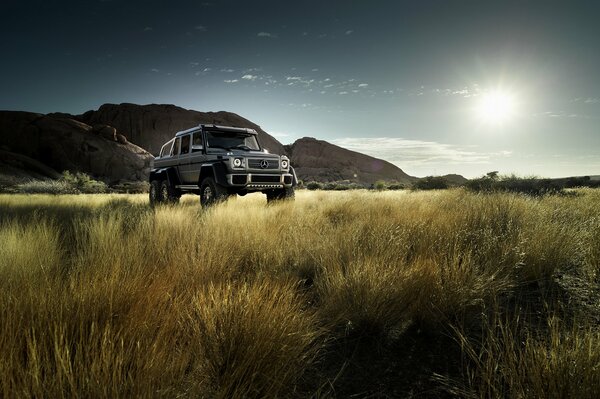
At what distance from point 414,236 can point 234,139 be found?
7242 millimetres

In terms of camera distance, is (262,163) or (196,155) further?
(196,155)

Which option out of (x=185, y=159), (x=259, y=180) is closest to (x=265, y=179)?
(x=259, y=180)

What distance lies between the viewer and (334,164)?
224ft

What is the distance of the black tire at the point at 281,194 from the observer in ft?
33.4

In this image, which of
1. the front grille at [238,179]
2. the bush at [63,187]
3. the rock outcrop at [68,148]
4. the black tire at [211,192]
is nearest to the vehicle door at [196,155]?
the black tire at [211,192]

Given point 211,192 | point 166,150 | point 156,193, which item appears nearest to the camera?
point 211,192

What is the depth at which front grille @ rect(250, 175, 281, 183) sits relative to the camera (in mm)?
9227

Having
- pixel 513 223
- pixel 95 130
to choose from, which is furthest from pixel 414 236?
pixel 95 130

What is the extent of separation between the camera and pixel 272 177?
9609mm

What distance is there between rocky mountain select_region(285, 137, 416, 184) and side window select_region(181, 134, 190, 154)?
5014 cm

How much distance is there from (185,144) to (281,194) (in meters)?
3.53

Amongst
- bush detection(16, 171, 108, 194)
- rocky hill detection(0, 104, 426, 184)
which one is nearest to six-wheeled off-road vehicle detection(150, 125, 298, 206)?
bush detection(16, 171, 108, 194)

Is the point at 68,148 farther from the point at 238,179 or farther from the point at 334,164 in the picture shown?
the point at 334,164

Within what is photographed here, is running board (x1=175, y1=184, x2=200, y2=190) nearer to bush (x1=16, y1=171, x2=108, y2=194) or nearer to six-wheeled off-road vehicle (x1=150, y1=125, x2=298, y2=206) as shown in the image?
six-wheeled off-road vehicle (x1=150, y1=125, x2=298, y2=206)
